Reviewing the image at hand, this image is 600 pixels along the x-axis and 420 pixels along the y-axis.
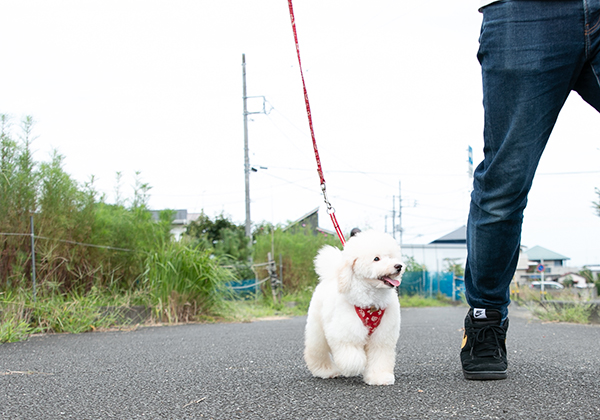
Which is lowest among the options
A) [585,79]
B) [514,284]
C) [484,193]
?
[514,284]

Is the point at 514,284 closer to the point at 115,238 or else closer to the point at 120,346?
the point at 115,238

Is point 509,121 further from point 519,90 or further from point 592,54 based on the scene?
point 592,54

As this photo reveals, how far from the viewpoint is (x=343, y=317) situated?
276 centimetres

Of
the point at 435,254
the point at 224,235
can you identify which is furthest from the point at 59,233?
the point at 435,254

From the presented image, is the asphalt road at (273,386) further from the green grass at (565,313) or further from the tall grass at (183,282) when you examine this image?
the green grass at (565,313)

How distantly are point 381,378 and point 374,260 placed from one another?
0.58 m

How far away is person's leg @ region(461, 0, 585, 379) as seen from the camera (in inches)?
81.0

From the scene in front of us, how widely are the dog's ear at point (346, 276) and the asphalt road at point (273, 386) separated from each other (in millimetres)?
480

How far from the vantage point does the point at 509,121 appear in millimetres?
2160

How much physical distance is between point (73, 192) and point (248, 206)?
16.5 m

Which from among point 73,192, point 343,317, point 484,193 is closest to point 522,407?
point 484,193

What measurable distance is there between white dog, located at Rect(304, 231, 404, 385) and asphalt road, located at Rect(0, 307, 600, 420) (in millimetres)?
127

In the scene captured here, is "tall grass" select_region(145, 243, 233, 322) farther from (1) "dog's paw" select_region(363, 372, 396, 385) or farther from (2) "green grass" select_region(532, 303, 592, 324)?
(1) "dog's paw" select_region(363, 372, 396, 385)

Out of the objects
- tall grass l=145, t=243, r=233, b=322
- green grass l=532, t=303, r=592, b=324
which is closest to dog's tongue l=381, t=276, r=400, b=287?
tall grass l=145, t=243, r=233, b=322
